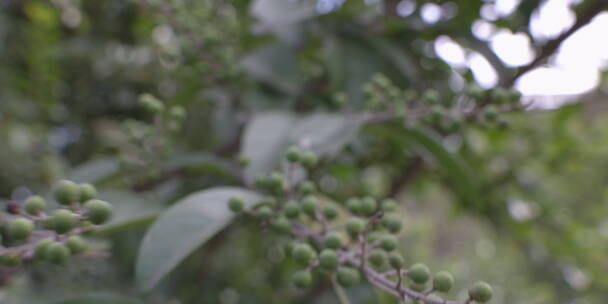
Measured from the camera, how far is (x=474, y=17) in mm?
1255

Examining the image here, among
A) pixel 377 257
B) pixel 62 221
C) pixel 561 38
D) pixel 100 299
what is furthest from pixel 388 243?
pixel 561 38

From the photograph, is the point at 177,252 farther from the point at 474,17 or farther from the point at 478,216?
the point at 478,216

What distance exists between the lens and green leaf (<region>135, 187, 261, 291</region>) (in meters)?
0.64

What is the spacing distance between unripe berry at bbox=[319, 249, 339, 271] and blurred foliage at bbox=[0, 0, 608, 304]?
282 millimetres

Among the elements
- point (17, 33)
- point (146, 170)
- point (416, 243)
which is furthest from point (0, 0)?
point (416, 243)

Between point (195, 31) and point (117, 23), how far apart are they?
862 millimetres

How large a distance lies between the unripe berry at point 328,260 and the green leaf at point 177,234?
0.15 meters

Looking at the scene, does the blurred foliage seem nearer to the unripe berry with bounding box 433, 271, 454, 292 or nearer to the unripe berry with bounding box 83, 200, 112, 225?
the unripe berry with bounding box 83, 200, 112, 225

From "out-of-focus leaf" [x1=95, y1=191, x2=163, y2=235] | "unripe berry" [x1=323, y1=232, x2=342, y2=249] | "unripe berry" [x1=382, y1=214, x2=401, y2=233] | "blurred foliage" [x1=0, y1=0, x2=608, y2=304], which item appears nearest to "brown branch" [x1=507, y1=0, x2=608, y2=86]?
"blurred foliage" [x1=0, y1=0, x2=608, y2=304]

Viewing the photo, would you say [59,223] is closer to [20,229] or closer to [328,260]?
[20,229]

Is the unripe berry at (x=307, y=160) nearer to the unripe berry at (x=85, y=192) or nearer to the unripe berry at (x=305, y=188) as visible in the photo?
the unripe berry at (x=305, y=188)

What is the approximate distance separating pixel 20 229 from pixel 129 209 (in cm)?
33

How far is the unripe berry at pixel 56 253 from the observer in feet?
1.71

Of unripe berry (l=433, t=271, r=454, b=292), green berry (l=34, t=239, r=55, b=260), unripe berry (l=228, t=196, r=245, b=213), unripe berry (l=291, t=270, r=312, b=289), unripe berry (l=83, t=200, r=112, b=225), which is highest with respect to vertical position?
unripe berry (l=228, t=196, r=245, b=213)
